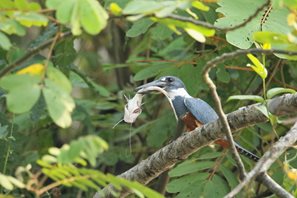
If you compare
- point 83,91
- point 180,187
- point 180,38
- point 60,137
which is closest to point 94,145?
point 180,187

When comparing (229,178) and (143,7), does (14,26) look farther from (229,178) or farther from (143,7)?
(229,178)

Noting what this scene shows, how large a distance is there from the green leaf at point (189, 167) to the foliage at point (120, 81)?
0.5 inches

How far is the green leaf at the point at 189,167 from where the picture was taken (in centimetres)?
455

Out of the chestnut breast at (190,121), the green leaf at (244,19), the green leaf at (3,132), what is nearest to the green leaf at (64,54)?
the green leaf at (3,132)

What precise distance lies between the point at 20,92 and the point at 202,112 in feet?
7.91

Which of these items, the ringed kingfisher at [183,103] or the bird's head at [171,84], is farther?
the bird's head at [171,84]

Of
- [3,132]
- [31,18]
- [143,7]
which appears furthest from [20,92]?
[3,132]

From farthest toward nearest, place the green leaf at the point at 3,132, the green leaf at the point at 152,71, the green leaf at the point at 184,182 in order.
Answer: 1. the green leaf at the point at 152,71
2. the green leaf at the point at 184,182
3. the green leaf at the point at 3,132

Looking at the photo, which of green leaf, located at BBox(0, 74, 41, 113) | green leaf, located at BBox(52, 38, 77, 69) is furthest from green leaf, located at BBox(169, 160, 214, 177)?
green leaf, located at BBox(0, 74, 41, 113)

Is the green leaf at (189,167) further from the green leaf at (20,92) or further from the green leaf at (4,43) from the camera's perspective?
the green leaf at (20,92)

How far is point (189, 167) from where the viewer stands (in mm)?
4637

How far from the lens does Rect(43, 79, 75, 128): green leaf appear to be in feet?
8.13

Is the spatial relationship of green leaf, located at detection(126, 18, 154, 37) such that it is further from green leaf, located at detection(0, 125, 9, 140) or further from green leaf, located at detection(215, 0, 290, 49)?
green leaf, located at detection(0, 125, 9, 140)

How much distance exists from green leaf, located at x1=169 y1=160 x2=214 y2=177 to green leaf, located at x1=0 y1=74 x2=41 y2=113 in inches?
85.9
